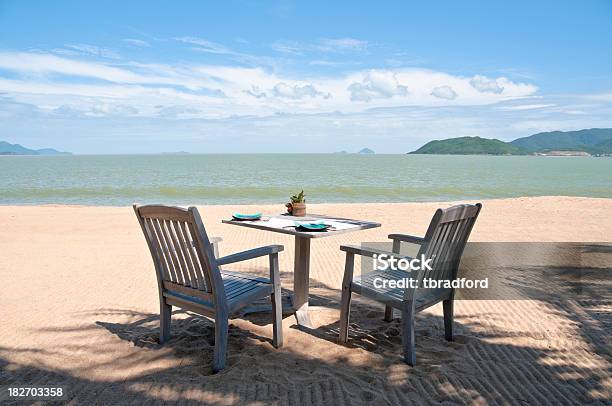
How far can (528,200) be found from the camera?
63.3 feet

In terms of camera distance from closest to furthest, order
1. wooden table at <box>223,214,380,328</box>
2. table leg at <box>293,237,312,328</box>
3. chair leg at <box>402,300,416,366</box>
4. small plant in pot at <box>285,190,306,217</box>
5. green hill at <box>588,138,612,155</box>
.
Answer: chair leg at <box>402,300,416,366</box>
wooden table at <box>223,214,380,328</box>
table leg at <box>293,237,312,328</box>
small plant in pot at <box>285,190,306,217</box>
green hill at <box>588,138,612,155</box>

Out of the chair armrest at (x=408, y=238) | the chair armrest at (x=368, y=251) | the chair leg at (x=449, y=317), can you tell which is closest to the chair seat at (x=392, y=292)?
the chair leg at (x=449, y=317)

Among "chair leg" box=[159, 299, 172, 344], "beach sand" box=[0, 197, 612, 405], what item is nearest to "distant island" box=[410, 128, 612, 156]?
"beach sand" box=[0, 197, 612, 405]

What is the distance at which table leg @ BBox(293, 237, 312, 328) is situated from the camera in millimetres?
4668

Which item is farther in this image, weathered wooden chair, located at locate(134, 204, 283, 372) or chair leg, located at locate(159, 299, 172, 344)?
chair leg, located at locate(159, 299, 172, 344)

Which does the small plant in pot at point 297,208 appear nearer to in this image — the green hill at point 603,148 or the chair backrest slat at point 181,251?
the chair backrest slat at point 181,251

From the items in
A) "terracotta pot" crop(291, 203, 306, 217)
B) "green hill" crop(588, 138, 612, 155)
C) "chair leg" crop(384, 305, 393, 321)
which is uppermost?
"green hill" crop(588, 138, 612, 155)

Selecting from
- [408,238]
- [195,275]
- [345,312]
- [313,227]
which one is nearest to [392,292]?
[345,312]

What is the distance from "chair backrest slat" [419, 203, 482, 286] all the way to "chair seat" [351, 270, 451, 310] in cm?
15

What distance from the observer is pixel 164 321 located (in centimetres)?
394

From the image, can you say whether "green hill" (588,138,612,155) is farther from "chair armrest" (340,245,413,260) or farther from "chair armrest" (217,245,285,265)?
"chair armrest" (217,245,285,265)

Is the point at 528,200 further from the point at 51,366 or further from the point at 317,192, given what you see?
the point at 51,366

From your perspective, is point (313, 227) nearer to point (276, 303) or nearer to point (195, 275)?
point (276, 303)

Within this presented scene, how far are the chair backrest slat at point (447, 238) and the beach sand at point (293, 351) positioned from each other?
27.1 inches
